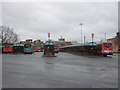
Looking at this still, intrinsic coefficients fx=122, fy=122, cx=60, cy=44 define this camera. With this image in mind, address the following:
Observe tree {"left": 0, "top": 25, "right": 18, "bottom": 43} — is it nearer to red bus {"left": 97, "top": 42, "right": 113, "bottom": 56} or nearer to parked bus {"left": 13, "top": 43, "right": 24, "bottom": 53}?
parked bus {"left": 13, "top": 43, "right": 24, "bottom": 53}

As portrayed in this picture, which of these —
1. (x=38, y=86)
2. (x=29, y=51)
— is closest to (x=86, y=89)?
(x=38, y=86)

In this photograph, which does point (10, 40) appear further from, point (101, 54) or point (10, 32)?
point (101, 54)

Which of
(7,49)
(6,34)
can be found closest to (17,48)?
(7,49)

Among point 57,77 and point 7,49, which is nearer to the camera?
point 57,77

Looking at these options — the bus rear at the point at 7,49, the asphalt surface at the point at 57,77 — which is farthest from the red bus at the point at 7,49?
the asphalt surface at the point at 57,77

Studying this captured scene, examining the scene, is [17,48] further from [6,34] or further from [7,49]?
[6,34]

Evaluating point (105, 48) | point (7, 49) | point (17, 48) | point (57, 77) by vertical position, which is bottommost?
point (57, 77)

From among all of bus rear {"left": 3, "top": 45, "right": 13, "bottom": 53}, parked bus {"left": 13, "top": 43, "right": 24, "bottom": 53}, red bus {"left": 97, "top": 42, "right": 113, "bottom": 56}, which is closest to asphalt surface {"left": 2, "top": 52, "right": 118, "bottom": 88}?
red bus {"left": 97, "top": 42, "right": 113, "bottom": 56}

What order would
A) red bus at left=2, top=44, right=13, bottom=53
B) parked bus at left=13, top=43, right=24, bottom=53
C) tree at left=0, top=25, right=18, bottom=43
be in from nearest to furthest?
1. parked bus at left=13, top=43, right=24, bottom=53
2. red bus at left=2, top=44, right=13, bottom=53
3. tree at left=0, top=25, right=18, bottom=43

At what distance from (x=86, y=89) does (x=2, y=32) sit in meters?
54.3

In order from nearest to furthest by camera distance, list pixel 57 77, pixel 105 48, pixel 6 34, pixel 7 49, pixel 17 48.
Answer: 1. pixel 57 77
2. pixel 105 48
3. pixel 17 48
4. pixel 7 49
5. pixel 6 34

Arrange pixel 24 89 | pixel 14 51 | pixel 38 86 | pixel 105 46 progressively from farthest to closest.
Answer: pixel 14 51 → pixel 105 46 → pixel 38 86 → pixel 24 89

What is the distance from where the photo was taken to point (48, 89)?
4.97m

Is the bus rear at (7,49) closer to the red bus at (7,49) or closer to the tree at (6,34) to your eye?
the red bus at (7,49)
